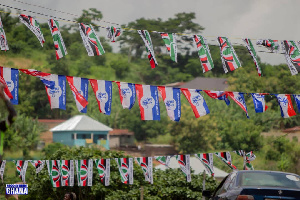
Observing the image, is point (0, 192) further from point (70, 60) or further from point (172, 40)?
point (70, 60)

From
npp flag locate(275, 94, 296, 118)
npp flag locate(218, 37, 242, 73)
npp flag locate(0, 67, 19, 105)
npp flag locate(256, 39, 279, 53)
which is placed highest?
npp flag locate(256, 39, 279, 53)

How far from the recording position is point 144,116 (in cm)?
2003

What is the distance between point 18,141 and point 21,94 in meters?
20.4

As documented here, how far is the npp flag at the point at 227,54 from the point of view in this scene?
772 inches

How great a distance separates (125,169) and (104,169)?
0.79 m

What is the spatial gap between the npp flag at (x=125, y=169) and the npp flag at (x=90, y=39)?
18.0ft

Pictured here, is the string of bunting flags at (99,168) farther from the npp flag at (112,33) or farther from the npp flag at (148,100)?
the npp flag at (112,33)

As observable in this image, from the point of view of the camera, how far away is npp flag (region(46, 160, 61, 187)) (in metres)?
22.7

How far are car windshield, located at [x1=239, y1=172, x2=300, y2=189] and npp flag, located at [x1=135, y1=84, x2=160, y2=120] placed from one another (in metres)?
9.73

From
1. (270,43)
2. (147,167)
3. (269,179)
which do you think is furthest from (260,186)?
(147,167)

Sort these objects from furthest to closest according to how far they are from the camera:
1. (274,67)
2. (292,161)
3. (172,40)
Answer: (274,67), (292,161), (172,40)

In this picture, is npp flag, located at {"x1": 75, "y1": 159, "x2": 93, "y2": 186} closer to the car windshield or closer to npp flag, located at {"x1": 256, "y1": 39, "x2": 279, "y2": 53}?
npp flag, located at {"x1": 256, "y1": 39, "x2": 279, "y2": 53}

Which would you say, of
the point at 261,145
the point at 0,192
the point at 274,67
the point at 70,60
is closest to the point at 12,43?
the point at 70,60

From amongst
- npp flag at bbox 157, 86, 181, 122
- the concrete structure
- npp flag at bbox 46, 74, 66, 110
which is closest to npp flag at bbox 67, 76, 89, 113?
npp flag at bbox 46, 74, 66, 110
